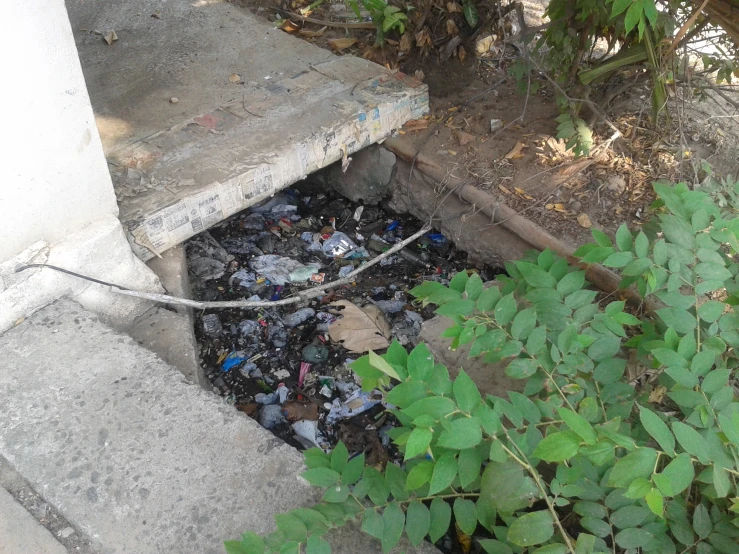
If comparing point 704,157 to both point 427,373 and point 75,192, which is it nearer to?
point 427,373

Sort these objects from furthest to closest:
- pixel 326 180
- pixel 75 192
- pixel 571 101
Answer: pixel 326 180 → pixel 571 101 → pixel 75 192

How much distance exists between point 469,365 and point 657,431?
3.94 feet

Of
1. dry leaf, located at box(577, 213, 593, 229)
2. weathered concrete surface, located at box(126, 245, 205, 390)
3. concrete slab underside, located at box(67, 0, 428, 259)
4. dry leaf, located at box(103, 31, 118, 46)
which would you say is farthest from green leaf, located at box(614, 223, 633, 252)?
dry leaf, located at box(103, 31, 118, 46)

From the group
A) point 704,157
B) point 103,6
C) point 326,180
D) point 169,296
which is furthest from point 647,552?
point 103,6

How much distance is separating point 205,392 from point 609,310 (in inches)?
48.9

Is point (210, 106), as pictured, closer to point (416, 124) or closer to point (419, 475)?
point (416, 124)

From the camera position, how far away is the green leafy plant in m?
1.28

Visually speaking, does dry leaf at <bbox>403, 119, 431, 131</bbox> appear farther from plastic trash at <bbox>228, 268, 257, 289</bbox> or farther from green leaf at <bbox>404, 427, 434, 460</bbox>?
green leaf at <bbox>404, 427, 434, 460</bbox>

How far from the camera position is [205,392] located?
6.53 feet

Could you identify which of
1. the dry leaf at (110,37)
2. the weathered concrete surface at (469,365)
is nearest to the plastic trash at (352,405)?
the weathered concrete surface at (469,365)

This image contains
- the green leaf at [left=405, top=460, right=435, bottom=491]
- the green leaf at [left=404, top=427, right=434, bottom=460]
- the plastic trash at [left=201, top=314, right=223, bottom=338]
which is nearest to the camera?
the green leaf at [left=404, top=427, right=434, bottom=460]

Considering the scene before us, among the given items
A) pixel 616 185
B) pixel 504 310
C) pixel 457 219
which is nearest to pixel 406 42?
pixel 457 219

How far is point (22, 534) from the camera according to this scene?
1677mm

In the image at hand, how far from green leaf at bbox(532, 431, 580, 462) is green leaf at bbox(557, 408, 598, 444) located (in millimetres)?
21
